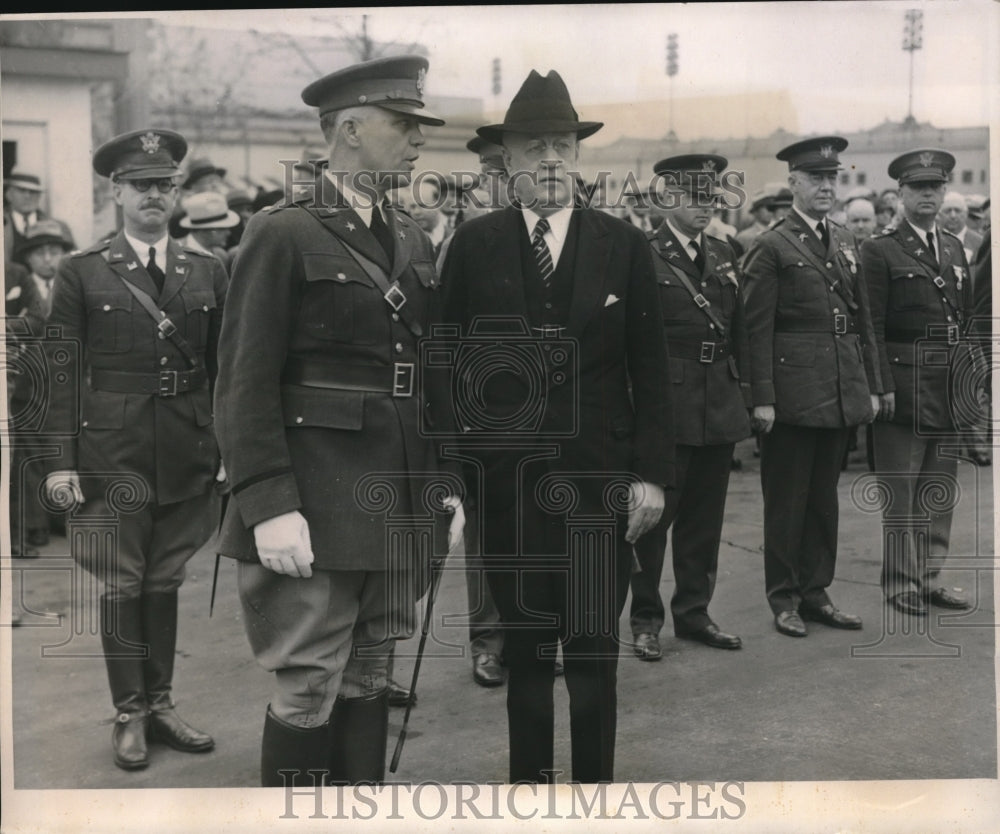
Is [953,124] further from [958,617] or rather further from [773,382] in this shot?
[958,617]

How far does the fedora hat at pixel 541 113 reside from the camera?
351 centimetres

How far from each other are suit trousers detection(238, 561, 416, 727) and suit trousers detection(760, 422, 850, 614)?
1.45 metres

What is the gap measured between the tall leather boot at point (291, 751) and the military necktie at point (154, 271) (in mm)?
1350

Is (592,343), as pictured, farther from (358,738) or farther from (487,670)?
(358,738)

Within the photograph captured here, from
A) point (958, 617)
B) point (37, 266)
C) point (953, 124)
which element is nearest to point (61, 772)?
point (37, 266)

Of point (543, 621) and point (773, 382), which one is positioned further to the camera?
point (773, 382)

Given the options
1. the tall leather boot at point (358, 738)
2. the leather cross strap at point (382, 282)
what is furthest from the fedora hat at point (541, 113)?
the tall leather boot at point (358, 738)

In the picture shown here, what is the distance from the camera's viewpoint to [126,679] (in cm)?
356

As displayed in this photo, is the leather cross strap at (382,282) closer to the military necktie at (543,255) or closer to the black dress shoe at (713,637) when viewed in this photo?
the military necktie at (543,255)

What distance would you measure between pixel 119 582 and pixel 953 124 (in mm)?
3088

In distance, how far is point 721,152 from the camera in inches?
144

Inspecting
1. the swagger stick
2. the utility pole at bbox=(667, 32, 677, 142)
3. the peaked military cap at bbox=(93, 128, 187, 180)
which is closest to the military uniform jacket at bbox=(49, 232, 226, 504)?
the peaked military cap at bbox=(93, 128, 187, 180)

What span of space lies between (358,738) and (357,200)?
1.54 meters

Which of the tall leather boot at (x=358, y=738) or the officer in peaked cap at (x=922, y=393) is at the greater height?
the officer in peaked cap at (x=922, y=393)
